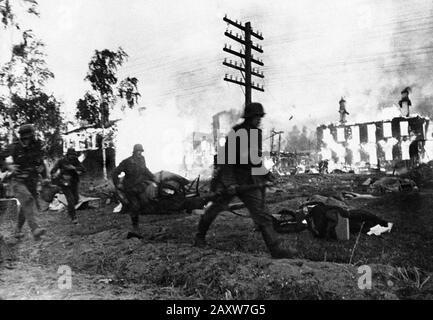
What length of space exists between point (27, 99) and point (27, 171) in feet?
15.9

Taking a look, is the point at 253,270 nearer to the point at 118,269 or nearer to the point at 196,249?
the point at 196,249

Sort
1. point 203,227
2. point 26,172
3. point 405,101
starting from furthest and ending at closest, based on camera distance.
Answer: point 405,101 < point 26,172 < point 203,227

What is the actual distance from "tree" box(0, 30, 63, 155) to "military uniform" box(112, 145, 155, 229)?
4.19 meters

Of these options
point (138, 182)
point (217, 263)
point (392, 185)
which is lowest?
point (217, 263)

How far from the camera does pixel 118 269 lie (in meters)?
4.27

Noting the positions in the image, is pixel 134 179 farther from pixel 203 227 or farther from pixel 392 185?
pixel 392 185

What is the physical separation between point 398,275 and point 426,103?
339 centimetres

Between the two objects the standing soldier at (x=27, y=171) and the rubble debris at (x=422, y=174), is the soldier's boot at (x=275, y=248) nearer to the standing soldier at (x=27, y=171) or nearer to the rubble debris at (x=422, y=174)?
the standing soldier at (x=27, y=171)

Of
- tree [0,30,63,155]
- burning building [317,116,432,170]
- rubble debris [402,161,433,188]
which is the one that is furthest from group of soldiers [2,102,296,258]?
rubble debris [402,161,433,188]

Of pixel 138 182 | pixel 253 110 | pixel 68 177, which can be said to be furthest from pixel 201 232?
pixel 68 177

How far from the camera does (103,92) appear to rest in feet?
30.1

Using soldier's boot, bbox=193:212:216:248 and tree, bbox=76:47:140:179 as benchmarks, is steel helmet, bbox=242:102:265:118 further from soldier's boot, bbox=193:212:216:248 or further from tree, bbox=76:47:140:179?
tree, bbox=76:47:140:179

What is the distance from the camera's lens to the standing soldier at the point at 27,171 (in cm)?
546
